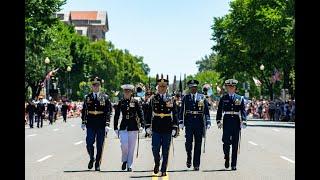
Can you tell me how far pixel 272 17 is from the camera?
5812 centimetres

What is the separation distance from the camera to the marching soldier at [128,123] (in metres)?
14.8

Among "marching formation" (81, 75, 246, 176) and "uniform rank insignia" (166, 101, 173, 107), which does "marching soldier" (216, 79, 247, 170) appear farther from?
"uniform rank insignia" (166, 101, 173, 107)

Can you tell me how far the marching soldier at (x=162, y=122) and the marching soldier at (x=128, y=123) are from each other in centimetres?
84

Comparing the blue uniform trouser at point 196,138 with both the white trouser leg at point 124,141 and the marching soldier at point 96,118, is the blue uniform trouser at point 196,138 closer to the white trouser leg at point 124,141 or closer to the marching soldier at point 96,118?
the white trouser leg at point 124,141

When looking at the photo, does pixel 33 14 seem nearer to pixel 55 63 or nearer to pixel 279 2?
pixel 279 2

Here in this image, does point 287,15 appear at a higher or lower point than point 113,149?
higher

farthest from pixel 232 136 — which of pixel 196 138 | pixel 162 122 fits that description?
pixel 162 122

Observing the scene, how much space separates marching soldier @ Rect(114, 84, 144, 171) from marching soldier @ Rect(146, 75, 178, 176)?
84 cm

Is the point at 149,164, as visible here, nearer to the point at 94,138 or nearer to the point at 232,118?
the point at 94,138

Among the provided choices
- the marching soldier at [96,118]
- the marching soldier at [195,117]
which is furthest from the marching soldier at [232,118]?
the marching soldier at [96,118]

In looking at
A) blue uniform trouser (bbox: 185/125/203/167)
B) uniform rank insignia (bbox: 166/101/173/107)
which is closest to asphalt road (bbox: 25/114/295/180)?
blue uniform trouser (bbox: 185/125/203/167)

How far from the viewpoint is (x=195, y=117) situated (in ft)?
49.5
